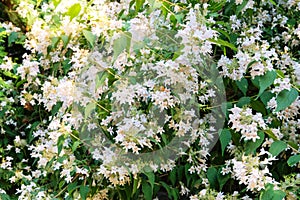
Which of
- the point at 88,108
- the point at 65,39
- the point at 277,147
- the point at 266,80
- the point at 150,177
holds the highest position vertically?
the point at 65,39

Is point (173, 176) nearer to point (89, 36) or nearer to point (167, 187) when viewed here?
point (167, 187)

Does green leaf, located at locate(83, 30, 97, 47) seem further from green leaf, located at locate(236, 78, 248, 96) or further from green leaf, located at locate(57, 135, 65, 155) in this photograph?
green leaf, located at locate(236, 78, 248, 96)

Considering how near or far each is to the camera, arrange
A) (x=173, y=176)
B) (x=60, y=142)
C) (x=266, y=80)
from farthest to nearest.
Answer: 1. (x=173, y=176)
2. (x=60, y=142)
3. (x=266, y=80)

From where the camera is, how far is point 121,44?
158cm

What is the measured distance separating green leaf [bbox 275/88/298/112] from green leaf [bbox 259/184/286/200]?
255mm

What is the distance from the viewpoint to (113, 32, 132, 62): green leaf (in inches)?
61.8

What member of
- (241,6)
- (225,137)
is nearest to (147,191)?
(225,137)

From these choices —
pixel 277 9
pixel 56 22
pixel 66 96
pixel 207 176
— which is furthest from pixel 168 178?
pixel 277 9

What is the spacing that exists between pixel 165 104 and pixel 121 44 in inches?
9.7

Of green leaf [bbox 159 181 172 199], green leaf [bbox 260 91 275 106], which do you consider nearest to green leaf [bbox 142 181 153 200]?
green leaf [bbox 159 181 172 199]

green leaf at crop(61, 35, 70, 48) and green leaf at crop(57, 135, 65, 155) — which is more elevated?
green leaf at crop(61, 35, 70, 48)

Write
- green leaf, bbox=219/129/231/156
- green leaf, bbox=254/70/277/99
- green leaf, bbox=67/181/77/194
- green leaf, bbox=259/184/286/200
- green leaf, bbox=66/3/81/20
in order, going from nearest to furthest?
green leaf, bbox=259/184/286/200 → green leaf, bbox=254/70/277/99 → green leaf, bbox=219/129/231/156 → green leaf, bbox=66/3/81/20 → green leaf, bbox=67/181/77/194

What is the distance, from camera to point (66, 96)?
1.69m

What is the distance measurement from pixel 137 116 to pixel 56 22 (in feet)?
2.21
